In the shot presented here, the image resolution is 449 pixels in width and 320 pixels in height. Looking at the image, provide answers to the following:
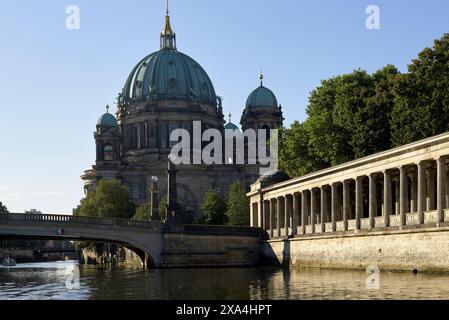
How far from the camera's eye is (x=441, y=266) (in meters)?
50.4

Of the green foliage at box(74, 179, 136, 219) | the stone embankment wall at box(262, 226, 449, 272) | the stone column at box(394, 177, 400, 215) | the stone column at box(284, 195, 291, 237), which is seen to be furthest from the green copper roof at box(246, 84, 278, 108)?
the stone column at box(394, 177, 400, 215)

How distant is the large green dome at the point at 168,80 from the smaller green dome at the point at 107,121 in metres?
4.46

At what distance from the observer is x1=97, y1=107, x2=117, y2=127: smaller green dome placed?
519 ft

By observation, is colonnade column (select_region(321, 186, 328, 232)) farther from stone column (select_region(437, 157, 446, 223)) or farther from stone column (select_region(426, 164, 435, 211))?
stone column (select_region(437, 157, 446, 223))

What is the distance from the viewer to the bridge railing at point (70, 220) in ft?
246

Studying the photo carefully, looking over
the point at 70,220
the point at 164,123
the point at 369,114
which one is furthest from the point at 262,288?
the point at 164,123

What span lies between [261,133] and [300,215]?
7342 cm

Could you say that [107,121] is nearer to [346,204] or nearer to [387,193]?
[346,204]

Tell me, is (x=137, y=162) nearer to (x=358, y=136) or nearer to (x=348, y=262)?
(x=358, y=136)

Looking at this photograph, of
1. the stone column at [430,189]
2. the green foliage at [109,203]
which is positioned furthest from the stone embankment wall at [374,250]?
the green foliage at [109,203]

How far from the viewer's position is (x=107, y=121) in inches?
6255

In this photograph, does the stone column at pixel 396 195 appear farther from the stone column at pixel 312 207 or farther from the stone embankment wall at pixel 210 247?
the stone embankment wall at pixel 210 247

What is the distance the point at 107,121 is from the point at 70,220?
3249 inches
